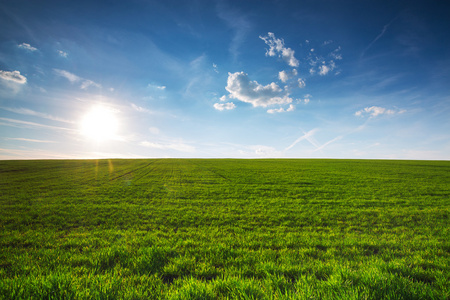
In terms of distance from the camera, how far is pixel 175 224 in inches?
313

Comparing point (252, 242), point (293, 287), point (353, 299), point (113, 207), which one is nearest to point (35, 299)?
point (293, 287)

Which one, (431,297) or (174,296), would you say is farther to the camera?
(174,296)

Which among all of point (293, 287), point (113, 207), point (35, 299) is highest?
point (35, 299)

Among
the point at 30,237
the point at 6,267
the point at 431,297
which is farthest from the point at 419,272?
the point at 30,237

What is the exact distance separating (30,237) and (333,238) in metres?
10.7

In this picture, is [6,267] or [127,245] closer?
[6,267]

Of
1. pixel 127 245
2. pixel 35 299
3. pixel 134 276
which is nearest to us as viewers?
pixel 35 299

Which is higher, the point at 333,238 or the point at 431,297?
the point at 431,297

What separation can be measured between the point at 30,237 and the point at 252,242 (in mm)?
7710

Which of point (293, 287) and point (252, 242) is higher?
point (293, 287)

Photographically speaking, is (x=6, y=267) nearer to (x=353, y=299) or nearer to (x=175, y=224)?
(x=175, y=224)

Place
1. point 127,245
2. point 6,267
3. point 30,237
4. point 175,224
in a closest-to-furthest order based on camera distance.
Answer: point 6,267 → point 127,245 → point 30,237 → point 175,224

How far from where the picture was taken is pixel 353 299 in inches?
96.6

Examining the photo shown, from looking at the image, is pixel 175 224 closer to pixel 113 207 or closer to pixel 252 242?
pixel 252 242
